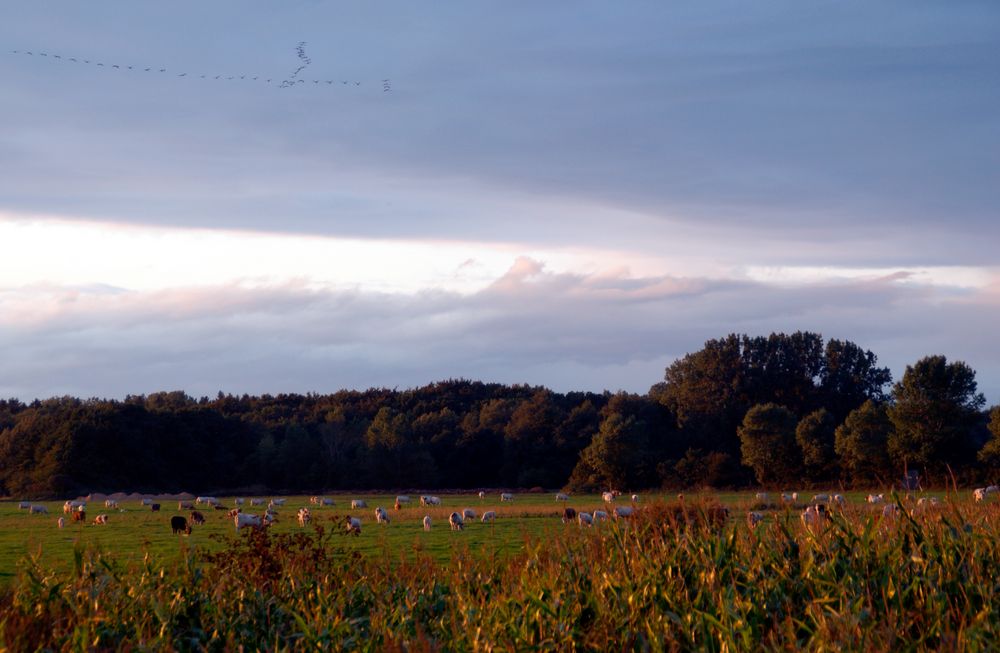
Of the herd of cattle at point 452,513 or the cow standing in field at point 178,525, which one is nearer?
the herd of cattle at point 452,513

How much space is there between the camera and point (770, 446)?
228 feet

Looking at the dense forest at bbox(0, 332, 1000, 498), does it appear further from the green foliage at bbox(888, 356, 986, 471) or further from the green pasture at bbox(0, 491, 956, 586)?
the green pasture at bbox(0, 491, 956, 586)

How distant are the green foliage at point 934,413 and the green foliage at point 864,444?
2.66 ft

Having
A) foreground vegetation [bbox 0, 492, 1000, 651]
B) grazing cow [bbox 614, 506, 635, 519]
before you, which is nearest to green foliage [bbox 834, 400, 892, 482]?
grazing cow [bbox 614, 506, 635, 519]

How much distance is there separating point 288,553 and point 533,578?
4.96 m

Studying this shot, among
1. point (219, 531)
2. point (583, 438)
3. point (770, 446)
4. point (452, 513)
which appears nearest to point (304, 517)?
point (219, 531)

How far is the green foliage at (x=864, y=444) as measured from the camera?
62938 mm

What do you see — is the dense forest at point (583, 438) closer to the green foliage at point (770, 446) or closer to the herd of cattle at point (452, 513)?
the green foliage at point (770, 446)

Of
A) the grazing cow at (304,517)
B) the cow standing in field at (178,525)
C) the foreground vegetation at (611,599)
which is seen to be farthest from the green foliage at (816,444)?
the foreground vegetation at (611,599)

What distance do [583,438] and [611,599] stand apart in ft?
231

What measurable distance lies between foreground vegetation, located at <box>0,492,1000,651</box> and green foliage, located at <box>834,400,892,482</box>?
172ft

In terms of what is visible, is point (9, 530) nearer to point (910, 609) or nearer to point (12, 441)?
point (910, 609)

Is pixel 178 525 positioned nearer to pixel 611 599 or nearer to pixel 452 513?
pixel 452 513

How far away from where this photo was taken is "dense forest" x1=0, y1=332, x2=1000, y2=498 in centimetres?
6450
